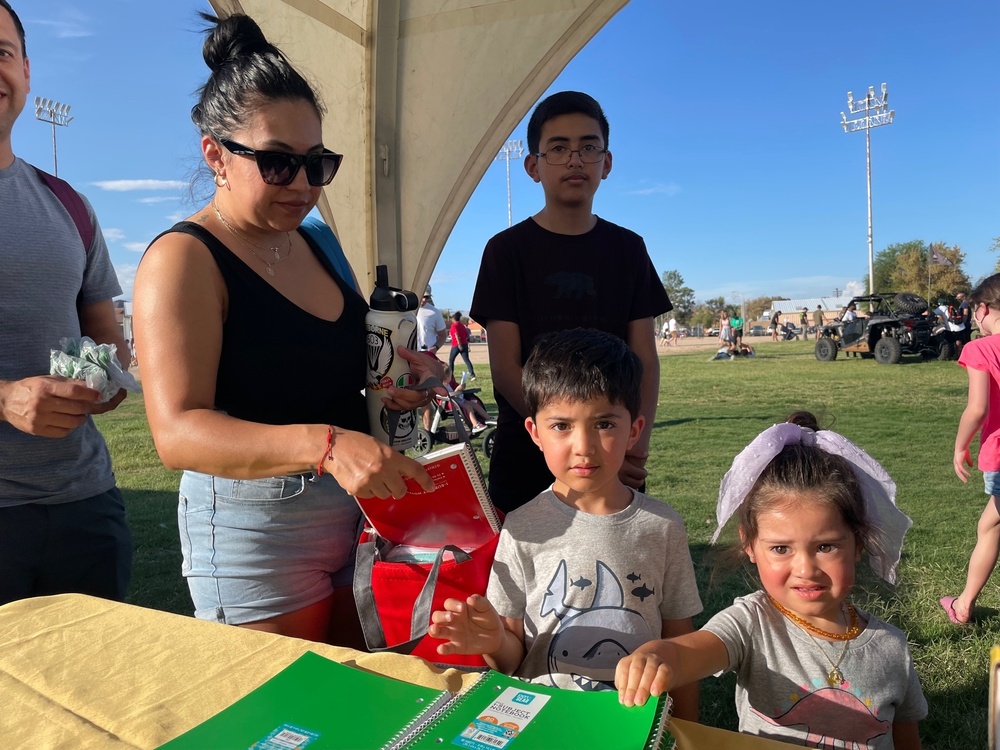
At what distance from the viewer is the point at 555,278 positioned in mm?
2184

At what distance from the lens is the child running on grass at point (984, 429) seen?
10.9 ft

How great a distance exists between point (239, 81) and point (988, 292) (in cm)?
363

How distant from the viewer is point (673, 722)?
1.02 metres

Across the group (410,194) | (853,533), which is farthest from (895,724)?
(410,194)

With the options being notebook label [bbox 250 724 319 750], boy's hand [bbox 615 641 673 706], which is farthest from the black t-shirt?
notebook label [bbox 250 724 319 750]

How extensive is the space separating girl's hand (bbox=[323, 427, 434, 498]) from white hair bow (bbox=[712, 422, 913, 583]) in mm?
706

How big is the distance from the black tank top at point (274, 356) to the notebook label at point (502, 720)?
0.80m

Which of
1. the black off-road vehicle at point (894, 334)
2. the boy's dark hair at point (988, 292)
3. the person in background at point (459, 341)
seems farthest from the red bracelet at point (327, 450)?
the black off-road vehicle at point (894, 334)

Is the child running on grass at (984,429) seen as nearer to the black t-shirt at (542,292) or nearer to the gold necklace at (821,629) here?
the black t-shirt at (542,292)

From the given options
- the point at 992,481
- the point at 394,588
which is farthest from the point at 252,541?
the point at 992,481

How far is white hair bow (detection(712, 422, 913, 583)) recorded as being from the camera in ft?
4.68

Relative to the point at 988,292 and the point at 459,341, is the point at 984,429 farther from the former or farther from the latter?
the point at 459,341

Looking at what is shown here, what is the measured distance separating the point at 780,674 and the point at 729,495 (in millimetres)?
351

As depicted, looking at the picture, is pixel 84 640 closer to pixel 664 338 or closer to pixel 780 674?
pixel 780 674
